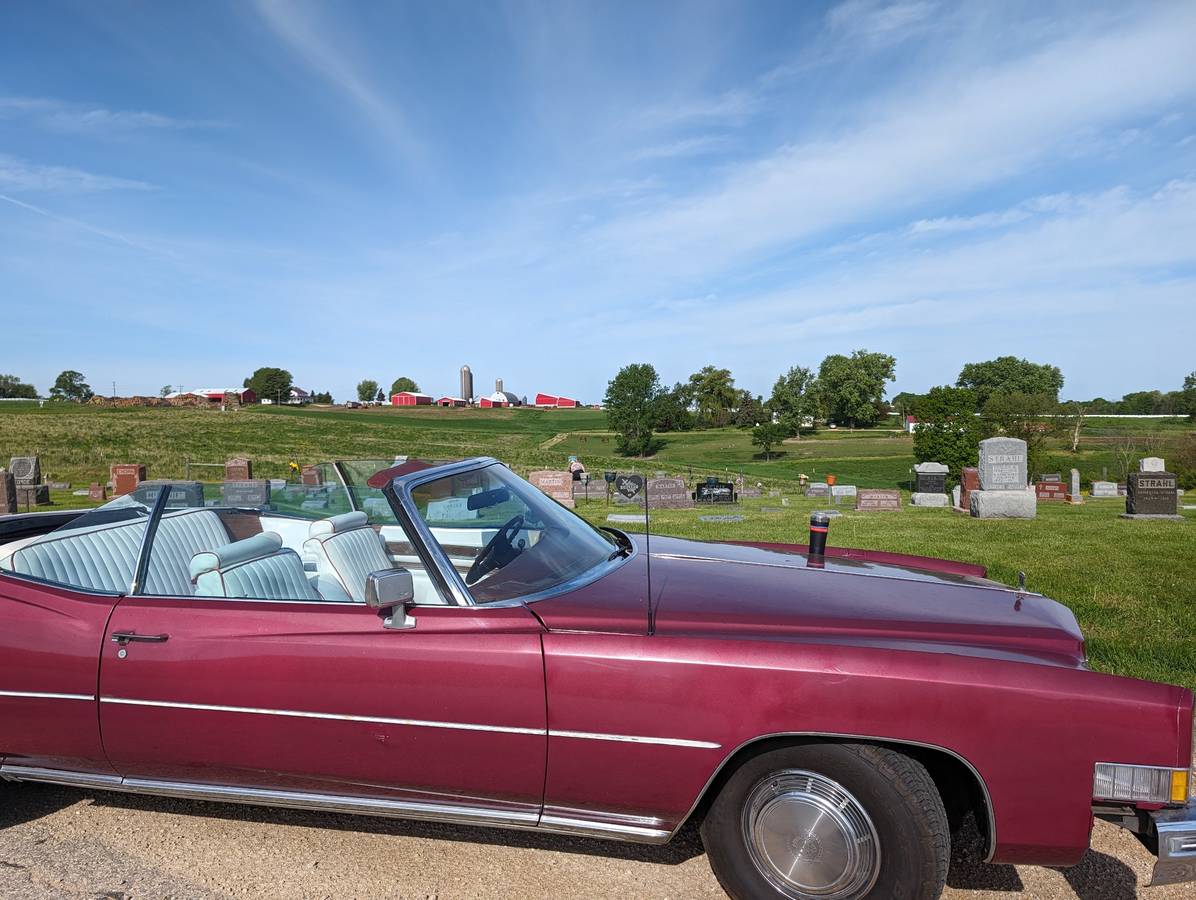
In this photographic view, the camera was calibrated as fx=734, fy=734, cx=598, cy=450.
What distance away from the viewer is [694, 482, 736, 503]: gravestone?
22062mm

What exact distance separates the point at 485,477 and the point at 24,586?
173 centimetres

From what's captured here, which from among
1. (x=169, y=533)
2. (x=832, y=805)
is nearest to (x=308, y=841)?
(x=169, y=533)

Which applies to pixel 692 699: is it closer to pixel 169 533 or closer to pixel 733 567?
pixel 733 567

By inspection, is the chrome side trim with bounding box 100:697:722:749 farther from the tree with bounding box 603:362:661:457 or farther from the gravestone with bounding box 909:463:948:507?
the tree with bounding box 603:362:661:457

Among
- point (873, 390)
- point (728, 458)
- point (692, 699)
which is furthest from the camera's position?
point (873, 390)

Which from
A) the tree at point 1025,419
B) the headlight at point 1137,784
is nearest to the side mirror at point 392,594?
the headlight at point 1137,784

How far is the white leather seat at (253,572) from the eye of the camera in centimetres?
267

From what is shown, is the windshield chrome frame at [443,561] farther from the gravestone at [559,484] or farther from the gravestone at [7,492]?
the gravestone at [7,492]

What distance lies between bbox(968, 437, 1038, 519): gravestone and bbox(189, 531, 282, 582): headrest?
45.3 feet

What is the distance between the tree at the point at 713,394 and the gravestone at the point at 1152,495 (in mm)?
79835

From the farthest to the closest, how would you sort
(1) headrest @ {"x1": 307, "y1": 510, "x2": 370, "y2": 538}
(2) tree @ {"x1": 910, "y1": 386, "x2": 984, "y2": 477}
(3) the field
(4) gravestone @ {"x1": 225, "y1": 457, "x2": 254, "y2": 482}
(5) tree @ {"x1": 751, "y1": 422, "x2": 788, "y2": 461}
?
(5) tree @ {"x1": 751, "y1": 422, "x2": 788, "y2": 461} < (2) tree @ {"x1": 910, "y1": 386, "x2": 984, "y2": 477} < (4) gravestone @ {"x1": 225, "y1": 457, "x2": 254, "y2": 482} < (3) the field < (1) headrest @ {"x1": 307, "y1": 510, "x2": 370, "y2": 538}

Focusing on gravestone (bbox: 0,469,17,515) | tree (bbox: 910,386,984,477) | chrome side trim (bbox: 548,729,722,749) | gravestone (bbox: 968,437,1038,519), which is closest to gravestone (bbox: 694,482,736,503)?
gravestone (bbox: 968,437,1038,519)

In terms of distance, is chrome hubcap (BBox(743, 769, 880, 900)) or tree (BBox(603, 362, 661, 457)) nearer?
chrome hubcap (BBox(743, 769, 880, 900))

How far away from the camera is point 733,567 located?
3.05m
